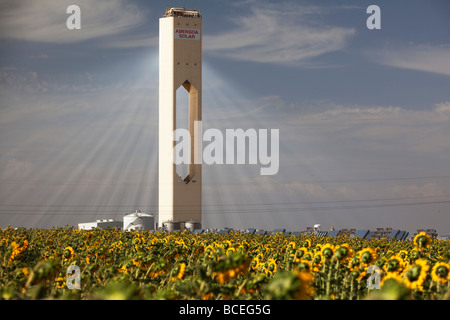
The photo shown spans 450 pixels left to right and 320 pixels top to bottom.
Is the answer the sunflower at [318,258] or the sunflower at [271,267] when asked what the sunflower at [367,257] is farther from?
the sunflower at [271,267]

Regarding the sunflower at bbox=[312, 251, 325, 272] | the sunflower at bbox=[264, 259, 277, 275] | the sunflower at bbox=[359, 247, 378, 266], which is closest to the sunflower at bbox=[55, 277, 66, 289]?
the sunflower at bbox=[264, 259, 277, 275]

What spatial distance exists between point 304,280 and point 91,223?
53.6 meters

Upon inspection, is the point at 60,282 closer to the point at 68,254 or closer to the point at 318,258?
the point at 68,254

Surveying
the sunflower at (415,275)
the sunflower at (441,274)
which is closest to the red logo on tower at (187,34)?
the sunflower at (441,274)

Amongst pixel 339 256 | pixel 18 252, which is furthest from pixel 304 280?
pixel 18 252

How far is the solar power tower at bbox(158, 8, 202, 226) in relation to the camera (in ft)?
211

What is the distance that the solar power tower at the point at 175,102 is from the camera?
211 ft

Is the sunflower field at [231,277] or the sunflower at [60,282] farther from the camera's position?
the sunflower at [60,282]

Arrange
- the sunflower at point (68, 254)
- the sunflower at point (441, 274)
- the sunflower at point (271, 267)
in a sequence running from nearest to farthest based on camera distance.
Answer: the sunflower at point (441, 274), the sunflower at point (271, 267), the sunflower at point (68, 254)

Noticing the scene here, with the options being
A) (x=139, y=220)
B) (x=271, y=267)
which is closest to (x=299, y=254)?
(x=271, y=267)

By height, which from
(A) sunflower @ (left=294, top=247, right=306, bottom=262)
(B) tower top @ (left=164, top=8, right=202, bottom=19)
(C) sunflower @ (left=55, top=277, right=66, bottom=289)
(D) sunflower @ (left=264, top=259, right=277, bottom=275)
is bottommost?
(C) sunflower @ (left=55, top=277, right=66, bottom=289)

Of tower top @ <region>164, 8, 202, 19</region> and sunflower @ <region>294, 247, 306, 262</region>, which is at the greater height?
tower top @ <region>164, 8, 202, 19</region>

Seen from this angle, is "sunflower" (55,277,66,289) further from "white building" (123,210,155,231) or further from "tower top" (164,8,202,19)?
"tower top" (164,8,202,19)
